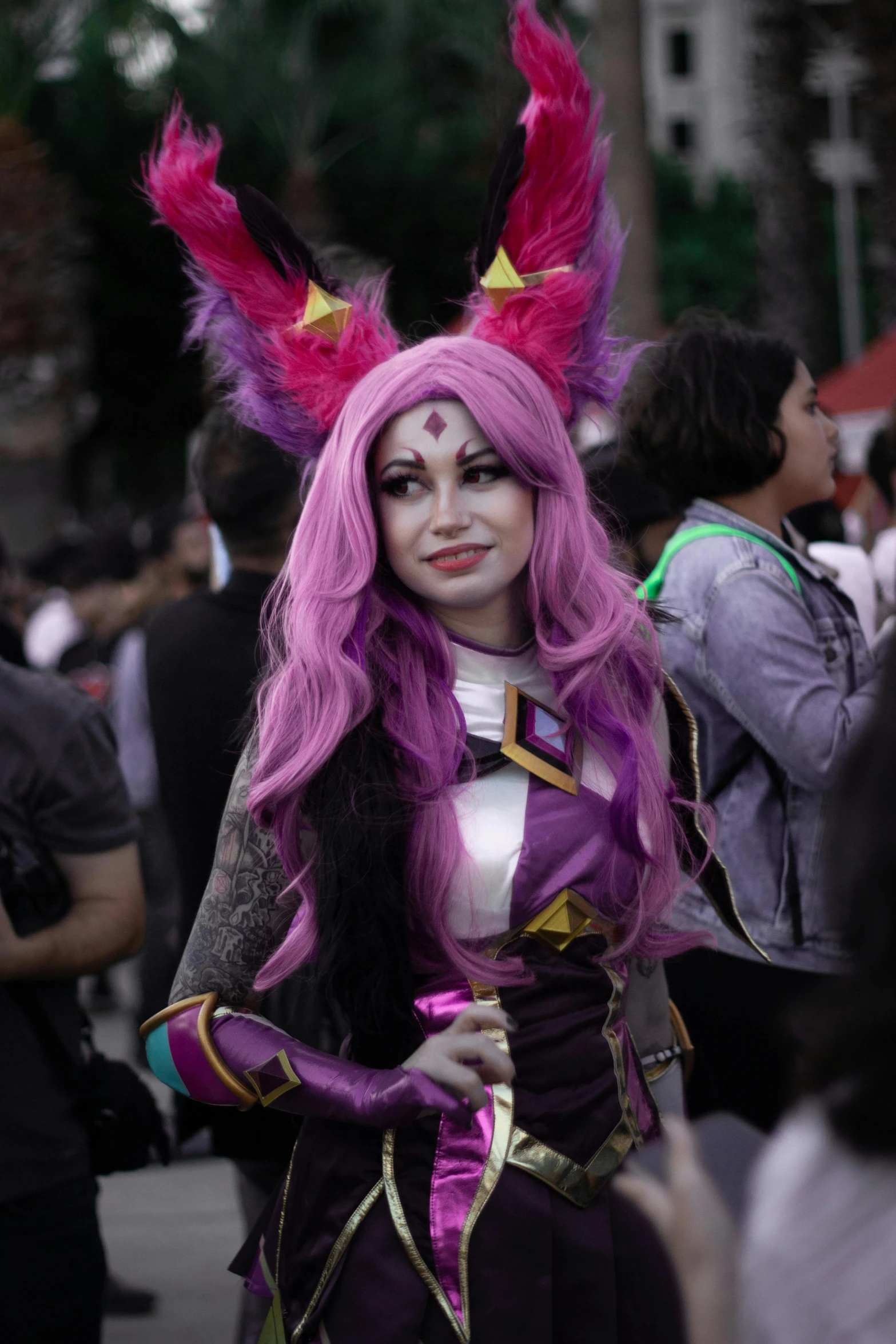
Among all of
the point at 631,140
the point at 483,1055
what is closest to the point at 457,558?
the point at 483,1055

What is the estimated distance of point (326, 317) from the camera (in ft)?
7.48

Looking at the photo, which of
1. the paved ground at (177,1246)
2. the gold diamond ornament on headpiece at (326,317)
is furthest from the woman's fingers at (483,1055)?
the paved ground at (177,1246)

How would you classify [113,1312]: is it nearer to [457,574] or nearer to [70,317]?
[457,574]

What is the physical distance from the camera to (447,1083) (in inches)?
71.2

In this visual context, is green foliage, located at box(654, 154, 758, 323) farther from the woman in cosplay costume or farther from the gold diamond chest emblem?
the gold diamond chest emblem

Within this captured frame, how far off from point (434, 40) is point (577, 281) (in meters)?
26.1

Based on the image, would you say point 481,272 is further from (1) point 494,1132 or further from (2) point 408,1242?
(2) point 408,1242

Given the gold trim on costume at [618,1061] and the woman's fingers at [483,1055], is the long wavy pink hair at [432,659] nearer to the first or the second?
the gold trim on costume at [618,1061]

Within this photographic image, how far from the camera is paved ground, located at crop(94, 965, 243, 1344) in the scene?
13.5 ft

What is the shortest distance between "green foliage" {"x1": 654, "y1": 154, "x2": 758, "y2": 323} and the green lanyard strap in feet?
94.5

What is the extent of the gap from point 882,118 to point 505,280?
1190cm

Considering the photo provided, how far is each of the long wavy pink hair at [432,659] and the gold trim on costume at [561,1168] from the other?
0.71ft

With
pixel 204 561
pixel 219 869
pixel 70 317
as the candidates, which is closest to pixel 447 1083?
pixel 219 869

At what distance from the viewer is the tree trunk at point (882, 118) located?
41.1ft
